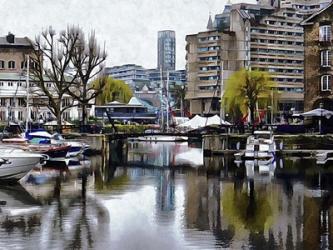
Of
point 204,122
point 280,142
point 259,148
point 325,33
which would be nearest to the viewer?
point 259,148

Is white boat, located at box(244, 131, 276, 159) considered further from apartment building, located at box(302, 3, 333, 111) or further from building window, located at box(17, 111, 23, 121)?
building window, located at box(17, 111, 23, 121)

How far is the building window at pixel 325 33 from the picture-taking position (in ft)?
296

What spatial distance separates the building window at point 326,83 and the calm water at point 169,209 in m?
30.9

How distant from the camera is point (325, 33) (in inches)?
3568

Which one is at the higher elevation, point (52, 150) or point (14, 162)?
point (14, 162)

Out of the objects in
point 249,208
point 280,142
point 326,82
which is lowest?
point 249,208

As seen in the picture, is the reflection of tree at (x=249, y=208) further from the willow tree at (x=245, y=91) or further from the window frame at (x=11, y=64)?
the window frame at (x=11, y=64)

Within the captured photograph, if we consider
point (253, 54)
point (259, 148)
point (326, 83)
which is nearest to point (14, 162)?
point (259, 148)

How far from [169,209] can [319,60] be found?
59.1 meters

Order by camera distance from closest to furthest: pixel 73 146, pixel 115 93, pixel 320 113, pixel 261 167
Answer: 1. pixel 261 167
2. pixel 73 146
3. pixel 320 113
4. pixel 115 93

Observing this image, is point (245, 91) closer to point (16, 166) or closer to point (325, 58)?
point (325, 58)

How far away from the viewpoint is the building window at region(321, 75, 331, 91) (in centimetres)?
9038

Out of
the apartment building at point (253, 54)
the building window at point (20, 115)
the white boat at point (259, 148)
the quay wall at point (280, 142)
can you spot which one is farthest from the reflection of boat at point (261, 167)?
the apartment building at point (253, 54)

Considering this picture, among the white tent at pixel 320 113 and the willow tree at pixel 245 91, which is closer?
the white tent at pixel 320 113
